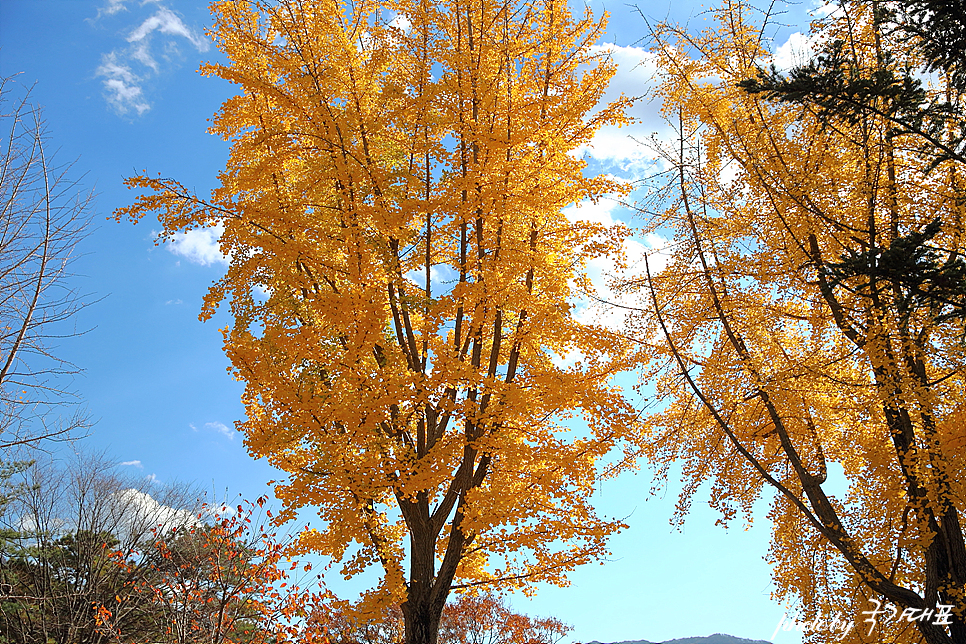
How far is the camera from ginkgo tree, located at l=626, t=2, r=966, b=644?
272 inches

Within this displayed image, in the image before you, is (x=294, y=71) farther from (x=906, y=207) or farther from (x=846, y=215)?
(x=906, y=207)

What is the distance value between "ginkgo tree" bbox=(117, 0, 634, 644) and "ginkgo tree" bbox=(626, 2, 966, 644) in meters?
1.50

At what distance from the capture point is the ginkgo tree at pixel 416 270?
7801 mm

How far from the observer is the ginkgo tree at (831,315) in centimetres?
692

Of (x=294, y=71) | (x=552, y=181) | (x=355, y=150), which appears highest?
(x=294, y=71)

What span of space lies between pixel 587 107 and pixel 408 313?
13.3ft

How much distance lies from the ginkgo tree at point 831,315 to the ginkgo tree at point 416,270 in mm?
1499

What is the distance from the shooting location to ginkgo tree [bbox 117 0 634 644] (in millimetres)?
7801

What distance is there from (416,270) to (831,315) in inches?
237

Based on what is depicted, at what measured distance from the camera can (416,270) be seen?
9.45 meters

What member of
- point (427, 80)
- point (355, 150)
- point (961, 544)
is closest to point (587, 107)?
point (427, 80)

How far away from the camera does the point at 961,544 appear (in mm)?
7410

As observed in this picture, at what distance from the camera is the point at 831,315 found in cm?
885

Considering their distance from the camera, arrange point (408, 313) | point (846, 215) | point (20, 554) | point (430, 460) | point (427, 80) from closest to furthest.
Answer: point (430, 460) → point (846, 215) → point (427, 80) → point (408, 313) → point (20, 554)
